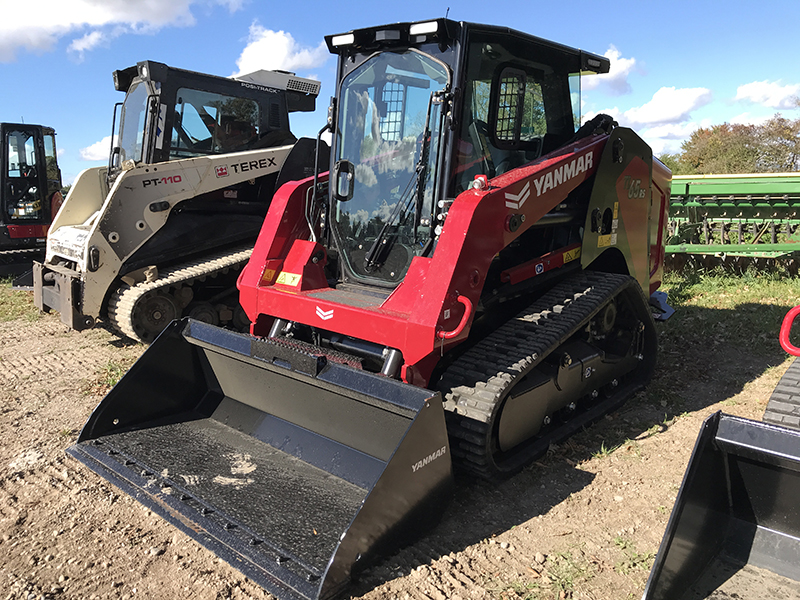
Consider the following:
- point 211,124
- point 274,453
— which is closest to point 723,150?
point 211,124

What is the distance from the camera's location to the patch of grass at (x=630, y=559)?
2.71m

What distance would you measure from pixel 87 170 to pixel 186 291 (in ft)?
7.39

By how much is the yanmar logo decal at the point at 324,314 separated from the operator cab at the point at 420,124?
0.50 meters

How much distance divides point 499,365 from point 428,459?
75 centimetres

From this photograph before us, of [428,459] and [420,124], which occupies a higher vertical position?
[420,124]

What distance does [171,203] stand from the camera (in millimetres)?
6262

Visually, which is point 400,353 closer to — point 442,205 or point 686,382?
point 442,205

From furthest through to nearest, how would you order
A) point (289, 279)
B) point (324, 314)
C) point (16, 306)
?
1. point (16, 306)
2. point (289, 279)
3. point (324, 314)

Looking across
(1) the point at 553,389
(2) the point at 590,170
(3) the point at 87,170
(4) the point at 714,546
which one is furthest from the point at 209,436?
(3) the point at 87,170

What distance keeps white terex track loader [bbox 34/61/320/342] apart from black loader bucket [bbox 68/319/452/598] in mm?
2277

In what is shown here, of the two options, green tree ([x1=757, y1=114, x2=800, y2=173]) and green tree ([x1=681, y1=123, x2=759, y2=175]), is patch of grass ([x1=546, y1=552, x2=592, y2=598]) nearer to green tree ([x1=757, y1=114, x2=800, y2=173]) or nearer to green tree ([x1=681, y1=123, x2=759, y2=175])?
green tree ([x1=681, y1=123, x2=759, y2=175])

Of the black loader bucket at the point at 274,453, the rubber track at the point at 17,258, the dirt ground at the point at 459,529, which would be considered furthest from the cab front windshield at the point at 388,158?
the rubber track at the point at 17,258

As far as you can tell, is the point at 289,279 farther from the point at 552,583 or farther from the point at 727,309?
the point at 727,309

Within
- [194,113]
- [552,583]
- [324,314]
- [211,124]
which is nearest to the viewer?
[552,583]
